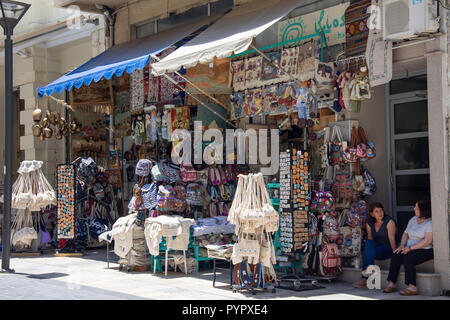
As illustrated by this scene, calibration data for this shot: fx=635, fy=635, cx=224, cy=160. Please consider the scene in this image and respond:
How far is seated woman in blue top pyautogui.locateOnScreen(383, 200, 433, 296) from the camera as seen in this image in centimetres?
811

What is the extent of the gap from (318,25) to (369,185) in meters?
2.72

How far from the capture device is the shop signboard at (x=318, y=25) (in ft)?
32.1

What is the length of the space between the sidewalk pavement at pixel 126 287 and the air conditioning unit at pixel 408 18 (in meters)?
3.38

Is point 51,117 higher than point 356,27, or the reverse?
point 356,27

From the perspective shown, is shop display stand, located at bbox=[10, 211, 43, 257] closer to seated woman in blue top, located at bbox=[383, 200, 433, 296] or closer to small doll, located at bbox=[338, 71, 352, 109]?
small doll, located at bbox=[338, 71, 352, 109]

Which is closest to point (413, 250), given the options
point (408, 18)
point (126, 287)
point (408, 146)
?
point (408, 146)

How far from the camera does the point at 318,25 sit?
33.3 ft

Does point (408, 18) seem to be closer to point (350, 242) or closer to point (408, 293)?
point (350, 242)

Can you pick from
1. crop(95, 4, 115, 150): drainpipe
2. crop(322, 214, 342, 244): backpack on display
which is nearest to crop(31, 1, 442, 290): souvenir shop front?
crop(322, 214, 342, 244): backpack on display

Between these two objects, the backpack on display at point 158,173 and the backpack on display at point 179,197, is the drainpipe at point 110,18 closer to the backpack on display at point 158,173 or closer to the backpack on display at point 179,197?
the backpack on display at point 158,173

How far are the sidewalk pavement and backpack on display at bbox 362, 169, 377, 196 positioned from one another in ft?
4.55

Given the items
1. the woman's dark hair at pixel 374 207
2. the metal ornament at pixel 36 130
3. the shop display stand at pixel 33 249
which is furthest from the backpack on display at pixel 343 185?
the metal ornament at pixel 36 130
